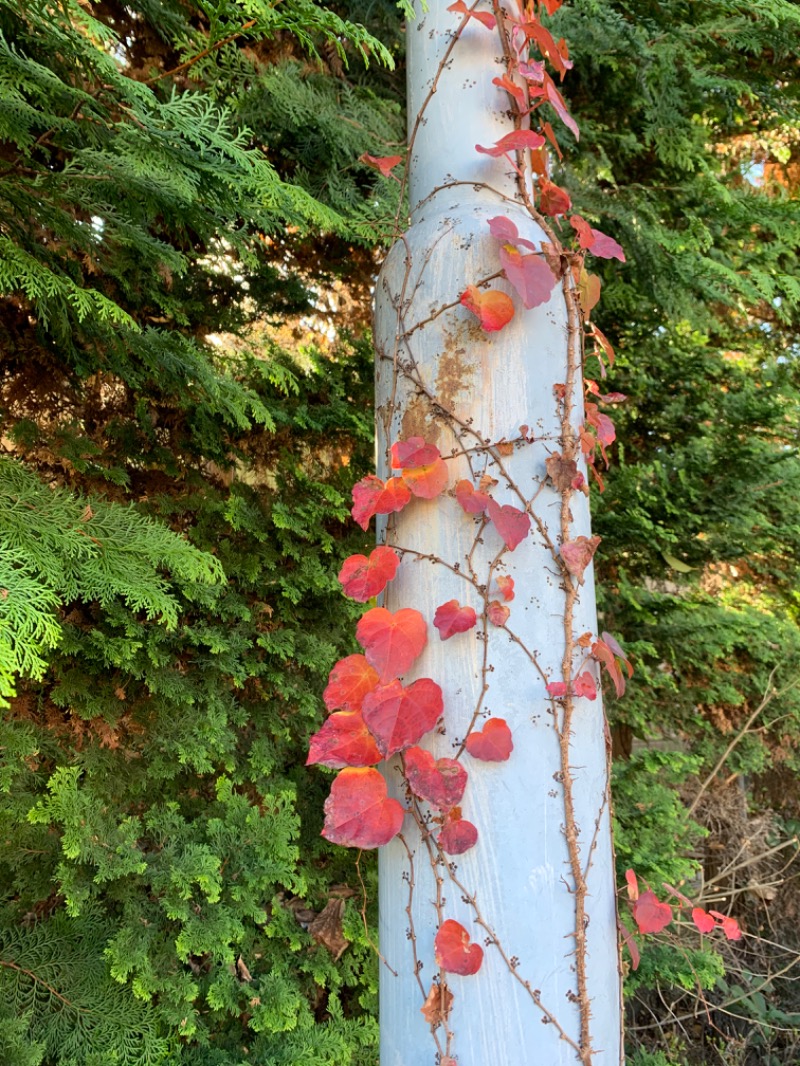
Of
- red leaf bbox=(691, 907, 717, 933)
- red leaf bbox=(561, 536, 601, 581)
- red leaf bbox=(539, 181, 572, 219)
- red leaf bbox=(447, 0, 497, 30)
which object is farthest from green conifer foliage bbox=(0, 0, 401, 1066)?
red leaf bbox=(691, 907, 717, 933)

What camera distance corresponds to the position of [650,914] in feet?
3.34

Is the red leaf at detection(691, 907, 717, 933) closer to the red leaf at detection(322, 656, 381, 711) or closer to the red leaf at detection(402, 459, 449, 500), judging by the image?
the red leaf at detection(322, 656, 381, 711)

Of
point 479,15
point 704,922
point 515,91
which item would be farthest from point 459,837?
point 479,15

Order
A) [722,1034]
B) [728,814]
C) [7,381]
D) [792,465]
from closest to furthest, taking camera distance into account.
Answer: [7,381] < [792,465] < [722,1034] < [728,814]

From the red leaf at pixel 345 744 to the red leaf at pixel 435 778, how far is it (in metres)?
0.05

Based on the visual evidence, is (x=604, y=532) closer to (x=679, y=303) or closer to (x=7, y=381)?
(x=679, y=303)

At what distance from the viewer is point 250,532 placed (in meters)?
2.34

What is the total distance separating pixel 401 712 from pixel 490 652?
0.15 metres

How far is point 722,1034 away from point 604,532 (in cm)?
235

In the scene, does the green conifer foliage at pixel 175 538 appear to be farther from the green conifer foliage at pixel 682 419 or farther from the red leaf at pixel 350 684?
the green conifer foliage at pixel 682 419

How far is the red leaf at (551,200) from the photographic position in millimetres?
1228

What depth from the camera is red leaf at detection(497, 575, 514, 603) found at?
0.92 m

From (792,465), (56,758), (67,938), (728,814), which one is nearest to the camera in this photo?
(67,938)

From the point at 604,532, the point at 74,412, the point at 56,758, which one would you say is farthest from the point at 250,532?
the point at 604,532
